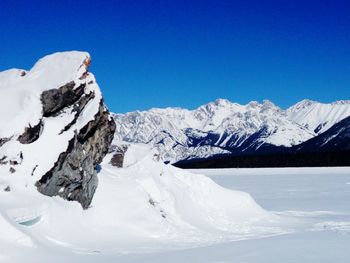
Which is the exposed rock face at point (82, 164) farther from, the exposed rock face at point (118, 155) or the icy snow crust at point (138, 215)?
the exposed rock face at point (118, 155)

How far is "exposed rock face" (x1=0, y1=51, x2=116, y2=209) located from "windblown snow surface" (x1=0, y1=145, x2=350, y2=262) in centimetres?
71

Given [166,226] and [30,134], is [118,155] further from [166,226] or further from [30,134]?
[30,134]

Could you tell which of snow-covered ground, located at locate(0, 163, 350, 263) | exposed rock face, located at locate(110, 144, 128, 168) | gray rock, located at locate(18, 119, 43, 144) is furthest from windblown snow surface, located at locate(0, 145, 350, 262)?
gray rock, located at locate(18, 119, 43, 144)

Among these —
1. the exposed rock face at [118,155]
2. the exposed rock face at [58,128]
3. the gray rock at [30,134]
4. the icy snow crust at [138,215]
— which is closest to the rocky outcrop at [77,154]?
the exposed rock face at [58,128]

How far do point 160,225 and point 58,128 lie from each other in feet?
15.5

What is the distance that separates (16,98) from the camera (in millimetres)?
15398

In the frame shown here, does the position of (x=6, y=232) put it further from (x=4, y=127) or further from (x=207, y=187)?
(x=207, y=187)

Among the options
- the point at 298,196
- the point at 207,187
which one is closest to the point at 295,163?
the point at 298,196

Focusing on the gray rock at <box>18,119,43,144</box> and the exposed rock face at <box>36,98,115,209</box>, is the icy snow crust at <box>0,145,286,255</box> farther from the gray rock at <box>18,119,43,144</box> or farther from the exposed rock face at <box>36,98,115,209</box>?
the gray rock at <box>18,119,43,144</box>

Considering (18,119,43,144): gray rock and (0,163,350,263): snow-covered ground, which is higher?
(18,119,43,144): gray rock

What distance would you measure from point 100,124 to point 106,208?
3071 mm

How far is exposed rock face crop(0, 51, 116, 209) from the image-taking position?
14.4 meters

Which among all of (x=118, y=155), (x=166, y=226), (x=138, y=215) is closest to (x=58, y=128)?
(x=138, y=215)

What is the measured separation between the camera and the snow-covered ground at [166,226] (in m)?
10.6
